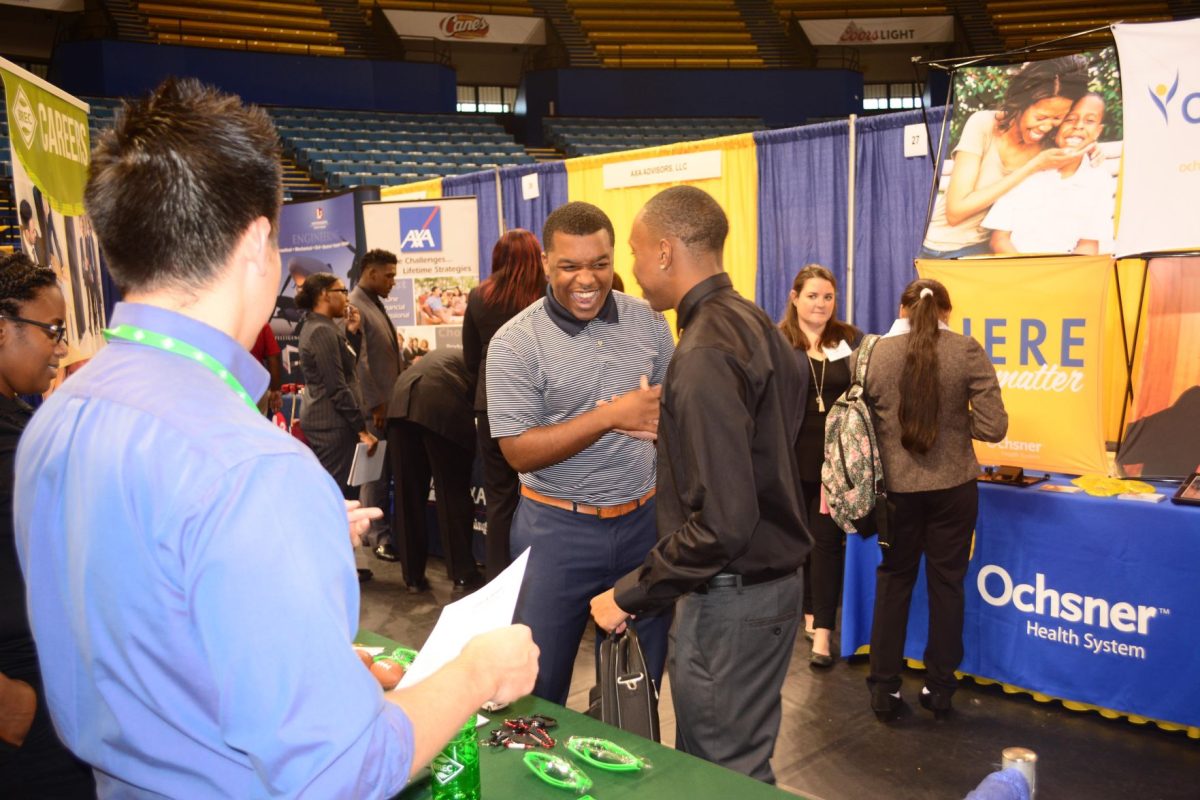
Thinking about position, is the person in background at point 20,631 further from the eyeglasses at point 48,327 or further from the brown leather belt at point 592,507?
the brown leather belt at point 592,507

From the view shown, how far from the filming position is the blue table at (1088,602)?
9.75 feet

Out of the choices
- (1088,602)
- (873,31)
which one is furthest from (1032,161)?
(873,31)

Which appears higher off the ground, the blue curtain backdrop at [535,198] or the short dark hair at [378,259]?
the blue curtain backdrop at [535,198]

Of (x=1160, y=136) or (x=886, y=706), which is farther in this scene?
(x=886, y=706)

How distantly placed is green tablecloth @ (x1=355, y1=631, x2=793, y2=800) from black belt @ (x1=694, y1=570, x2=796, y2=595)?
0.44m

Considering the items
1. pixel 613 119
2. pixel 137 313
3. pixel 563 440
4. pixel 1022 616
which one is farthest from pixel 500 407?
pixel 613 119

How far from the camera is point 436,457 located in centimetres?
471

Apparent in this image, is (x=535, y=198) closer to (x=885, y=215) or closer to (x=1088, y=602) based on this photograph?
(x=885, y=215)

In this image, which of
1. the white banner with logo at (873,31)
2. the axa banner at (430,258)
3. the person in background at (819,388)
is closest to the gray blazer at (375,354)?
the axa banner at (430,258)

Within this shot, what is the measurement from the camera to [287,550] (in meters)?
0.67

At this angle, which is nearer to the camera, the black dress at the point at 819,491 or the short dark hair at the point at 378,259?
the black dress at the point at 819,491

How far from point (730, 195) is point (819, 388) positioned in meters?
1.87

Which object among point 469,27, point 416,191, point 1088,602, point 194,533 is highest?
point 469,27

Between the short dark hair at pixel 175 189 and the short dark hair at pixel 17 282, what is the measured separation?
1.12 m
